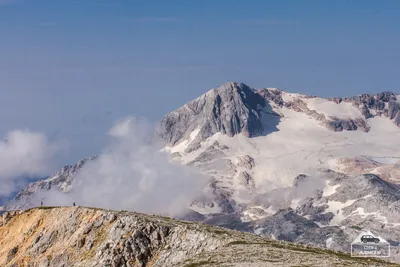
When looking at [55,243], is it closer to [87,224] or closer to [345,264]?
[87,224]

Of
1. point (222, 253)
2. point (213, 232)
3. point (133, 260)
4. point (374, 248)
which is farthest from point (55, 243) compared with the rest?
point (374, 248)

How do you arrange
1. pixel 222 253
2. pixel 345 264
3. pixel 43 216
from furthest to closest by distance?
pixel 43 216, pixel 222 253, pixel 345 264

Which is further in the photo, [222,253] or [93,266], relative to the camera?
[93,266]

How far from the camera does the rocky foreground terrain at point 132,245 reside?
438 feet

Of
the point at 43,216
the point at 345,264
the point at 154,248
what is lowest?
the point at 345,264

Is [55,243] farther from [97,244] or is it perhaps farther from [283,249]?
[283,249]

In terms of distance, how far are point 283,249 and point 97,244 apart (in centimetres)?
4443

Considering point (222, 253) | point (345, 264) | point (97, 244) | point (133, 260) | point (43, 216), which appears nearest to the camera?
point (345, 264)

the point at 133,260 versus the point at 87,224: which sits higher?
the point at 87,224

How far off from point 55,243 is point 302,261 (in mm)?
75467

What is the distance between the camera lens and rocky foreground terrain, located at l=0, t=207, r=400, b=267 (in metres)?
134

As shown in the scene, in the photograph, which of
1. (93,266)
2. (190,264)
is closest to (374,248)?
(190,264)

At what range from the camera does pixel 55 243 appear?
18062 centimetres

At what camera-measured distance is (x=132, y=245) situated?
516 feet
